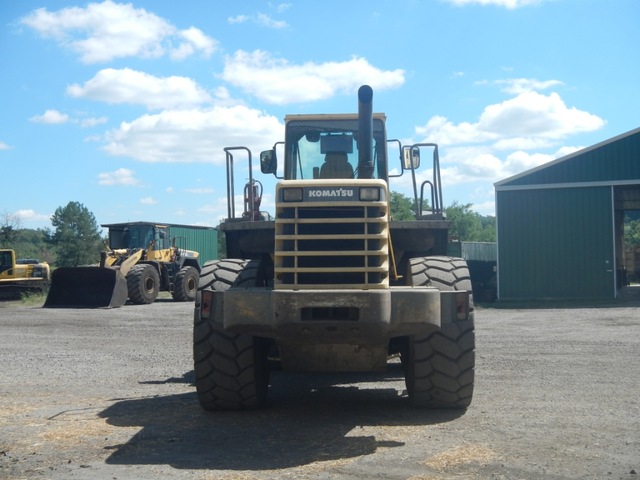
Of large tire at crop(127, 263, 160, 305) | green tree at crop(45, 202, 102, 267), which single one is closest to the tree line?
green tree at crop(45, 202, 102, 267)

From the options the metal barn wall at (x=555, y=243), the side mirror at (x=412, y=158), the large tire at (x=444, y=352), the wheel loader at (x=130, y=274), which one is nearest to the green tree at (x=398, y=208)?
the side mirror at (x=412, y=158)

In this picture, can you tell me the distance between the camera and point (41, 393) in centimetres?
915

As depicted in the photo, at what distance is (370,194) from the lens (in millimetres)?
6664

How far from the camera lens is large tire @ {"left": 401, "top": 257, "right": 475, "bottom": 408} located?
7234 mm

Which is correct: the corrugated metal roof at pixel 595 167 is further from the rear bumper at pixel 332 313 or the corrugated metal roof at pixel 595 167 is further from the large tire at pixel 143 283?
the rear bumper at pixel 332 313

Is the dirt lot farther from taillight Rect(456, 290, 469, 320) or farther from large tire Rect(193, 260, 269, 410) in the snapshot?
taillight Rect(456, 290, 469, 320)

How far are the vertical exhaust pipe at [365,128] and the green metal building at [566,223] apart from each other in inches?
815

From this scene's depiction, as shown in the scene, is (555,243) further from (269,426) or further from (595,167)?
(269,426)

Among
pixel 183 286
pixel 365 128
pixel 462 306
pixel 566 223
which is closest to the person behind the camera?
pixel 462 306

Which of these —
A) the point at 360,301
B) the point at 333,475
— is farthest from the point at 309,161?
the point at 333,475

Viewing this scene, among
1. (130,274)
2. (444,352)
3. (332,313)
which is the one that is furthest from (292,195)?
(130,274)

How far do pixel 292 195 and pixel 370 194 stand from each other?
67 centimetres

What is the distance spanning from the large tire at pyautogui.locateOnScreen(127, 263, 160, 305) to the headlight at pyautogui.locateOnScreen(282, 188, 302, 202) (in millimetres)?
20139

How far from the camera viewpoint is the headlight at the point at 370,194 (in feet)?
21.8
